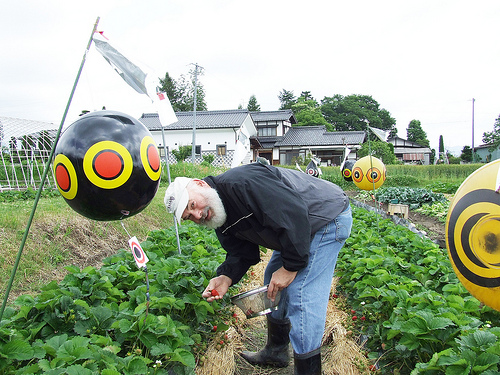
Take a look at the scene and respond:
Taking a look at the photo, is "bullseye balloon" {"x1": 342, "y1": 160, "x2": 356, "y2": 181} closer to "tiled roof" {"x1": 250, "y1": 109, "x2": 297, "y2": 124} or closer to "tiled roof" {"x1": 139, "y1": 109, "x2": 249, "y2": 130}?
"tiled roof" {"x1": 139, "y1": 109, "x2": 249, "y2": 130}

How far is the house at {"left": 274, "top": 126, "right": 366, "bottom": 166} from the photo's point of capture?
Result: 3322 cm

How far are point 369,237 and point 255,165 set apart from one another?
3.00 metres

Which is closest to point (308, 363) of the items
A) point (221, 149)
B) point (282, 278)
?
point (282, 278)

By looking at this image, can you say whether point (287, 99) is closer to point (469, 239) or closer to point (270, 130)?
point (270, 130)

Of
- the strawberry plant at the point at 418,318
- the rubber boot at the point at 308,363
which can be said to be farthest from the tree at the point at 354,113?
the rubber boot at the point at 308,363

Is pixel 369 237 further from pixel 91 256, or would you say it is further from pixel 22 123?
pixel 22 123

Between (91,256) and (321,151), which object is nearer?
(91,256)

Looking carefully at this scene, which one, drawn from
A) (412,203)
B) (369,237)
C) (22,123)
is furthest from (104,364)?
(412,203)

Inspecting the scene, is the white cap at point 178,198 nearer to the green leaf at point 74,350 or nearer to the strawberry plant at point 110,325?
the strawberry plant at point 110,325

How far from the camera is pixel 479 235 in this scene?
5.34 feet

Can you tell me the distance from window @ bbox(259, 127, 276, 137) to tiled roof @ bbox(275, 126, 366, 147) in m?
1.28

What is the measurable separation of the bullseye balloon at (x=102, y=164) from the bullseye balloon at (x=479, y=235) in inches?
69.6

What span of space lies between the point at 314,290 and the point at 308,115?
41.8 metres

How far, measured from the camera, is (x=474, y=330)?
2156 mm
